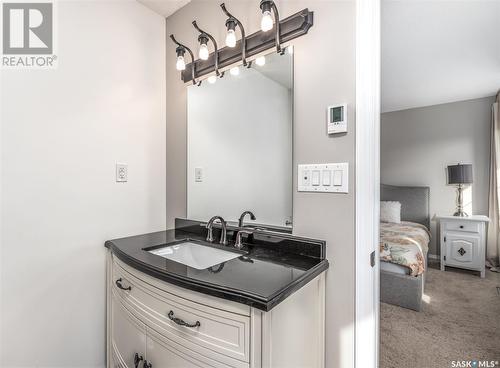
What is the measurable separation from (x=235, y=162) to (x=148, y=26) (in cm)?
116

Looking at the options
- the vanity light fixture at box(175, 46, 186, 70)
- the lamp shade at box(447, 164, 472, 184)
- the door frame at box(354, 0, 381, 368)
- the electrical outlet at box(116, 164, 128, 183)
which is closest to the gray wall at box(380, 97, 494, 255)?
the lamp shade at box(447, 164, 472, 184)

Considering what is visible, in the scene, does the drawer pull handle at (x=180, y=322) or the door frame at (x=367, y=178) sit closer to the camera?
the drawer pull handle at (x=180, y=322)

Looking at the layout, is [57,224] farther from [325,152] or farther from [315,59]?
[315,59]

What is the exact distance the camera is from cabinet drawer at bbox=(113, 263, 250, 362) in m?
0.73

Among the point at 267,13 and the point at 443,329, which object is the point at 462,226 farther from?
the point at 267,13

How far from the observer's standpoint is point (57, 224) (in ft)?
4.29

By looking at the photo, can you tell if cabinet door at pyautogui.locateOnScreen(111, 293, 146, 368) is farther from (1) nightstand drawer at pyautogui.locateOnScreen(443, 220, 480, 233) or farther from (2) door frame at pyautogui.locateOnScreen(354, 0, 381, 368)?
(1) nightstand drawer at pyautogui.locateOnScreen(443, 220, 480, 233)

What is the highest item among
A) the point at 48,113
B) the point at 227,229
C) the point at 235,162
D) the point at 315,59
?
the point at 315,59

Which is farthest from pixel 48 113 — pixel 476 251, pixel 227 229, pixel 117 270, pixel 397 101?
pixel 476 251

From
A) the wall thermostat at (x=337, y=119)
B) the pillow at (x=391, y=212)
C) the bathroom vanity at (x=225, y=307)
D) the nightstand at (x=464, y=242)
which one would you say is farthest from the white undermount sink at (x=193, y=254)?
the nightstand at (x=464, y=242)

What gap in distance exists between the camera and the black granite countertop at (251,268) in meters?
0.75

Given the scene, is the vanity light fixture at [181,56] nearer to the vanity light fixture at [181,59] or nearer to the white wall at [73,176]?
the vanity light fixture at [181,59]

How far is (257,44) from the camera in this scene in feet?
4.30

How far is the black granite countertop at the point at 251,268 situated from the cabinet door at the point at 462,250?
134 inches
